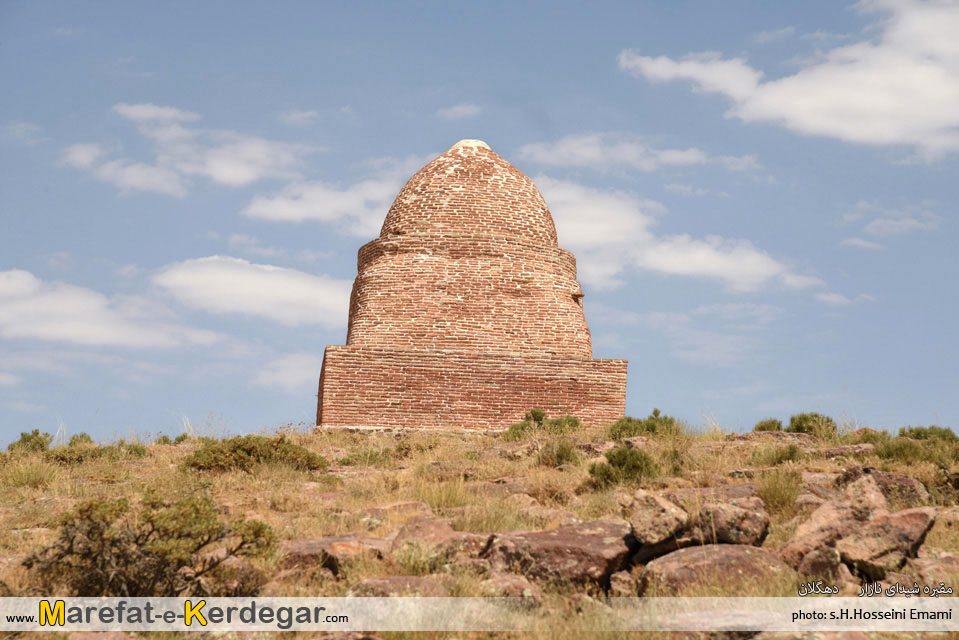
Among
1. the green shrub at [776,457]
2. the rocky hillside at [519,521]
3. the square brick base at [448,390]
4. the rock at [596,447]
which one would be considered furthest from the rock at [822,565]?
the square brick base at [448,390]

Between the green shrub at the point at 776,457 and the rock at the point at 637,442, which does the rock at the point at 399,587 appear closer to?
the green shrub at the point at 776,457

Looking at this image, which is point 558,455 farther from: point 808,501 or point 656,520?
point 656,520

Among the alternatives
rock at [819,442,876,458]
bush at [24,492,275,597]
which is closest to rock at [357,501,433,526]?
bush at [24,492,275,597]

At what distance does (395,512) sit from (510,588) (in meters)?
2.56

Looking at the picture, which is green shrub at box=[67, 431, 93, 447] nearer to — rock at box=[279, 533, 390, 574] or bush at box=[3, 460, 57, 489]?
bush at box=[3, 460, 57, 489]

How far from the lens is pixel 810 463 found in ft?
31.6

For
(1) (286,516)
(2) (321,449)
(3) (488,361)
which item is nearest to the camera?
(1) (286,516)

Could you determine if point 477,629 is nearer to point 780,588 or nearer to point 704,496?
point 780,588

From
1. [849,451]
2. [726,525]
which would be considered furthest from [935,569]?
[849,451]

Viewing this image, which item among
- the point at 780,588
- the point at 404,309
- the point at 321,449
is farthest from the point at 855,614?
the point at 404,309

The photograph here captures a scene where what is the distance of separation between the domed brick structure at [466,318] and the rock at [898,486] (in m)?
8.40

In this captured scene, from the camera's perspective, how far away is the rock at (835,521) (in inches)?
235

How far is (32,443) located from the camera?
1427 cm

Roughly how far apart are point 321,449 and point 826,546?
9463 millimetres
